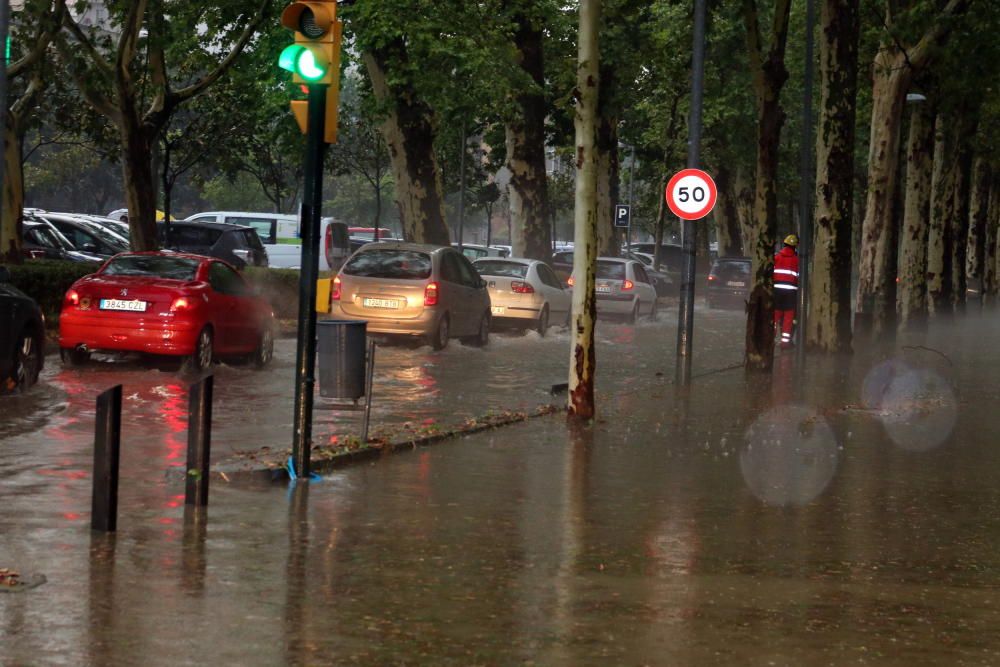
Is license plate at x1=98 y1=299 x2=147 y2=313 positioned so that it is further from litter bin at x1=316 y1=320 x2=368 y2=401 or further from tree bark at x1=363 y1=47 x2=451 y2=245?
tree bark at x1=363 y1=47 x2=451 y2=245

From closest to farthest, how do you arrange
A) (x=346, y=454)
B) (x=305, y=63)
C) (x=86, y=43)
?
(x=305, y=63)
(x=346, y=454)
(x=86, y=43)

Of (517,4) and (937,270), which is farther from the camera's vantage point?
(937,270)

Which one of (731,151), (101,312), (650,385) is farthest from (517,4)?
(731,151)

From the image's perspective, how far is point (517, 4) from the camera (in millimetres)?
36156

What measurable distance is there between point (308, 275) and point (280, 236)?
39204mm

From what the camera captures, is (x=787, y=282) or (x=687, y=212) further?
(x=787, y=282)

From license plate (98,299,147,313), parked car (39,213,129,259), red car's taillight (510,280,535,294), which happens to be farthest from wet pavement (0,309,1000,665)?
parked car (39,213,129,259)

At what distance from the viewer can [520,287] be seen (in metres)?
33.6

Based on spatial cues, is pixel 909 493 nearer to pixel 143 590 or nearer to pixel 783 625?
pixel 783 625

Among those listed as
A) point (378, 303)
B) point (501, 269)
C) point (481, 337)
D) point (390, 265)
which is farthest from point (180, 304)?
point (501, 269)

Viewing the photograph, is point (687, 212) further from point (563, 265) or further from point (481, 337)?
point (563, 265)

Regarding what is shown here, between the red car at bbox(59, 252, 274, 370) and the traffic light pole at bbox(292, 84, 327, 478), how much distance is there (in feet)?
27.4

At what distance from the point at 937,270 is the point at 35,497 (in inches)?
1562

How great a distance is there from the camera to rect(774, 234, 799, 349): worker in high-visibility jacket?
29359 millimetres
